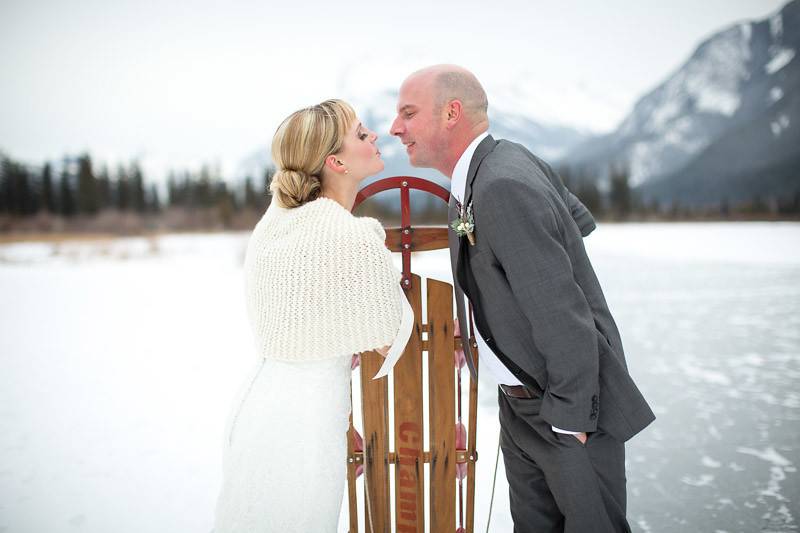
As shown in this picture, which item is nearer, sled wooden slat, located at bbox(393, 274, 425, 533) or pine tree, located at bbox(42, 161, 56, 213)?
sled wooden slat, located at bbox(393, 274, 425, 533)

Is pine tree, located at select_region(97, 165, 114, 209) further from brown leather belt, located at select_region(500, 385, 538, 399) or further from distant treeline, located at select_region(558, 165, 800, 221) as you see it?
brown leather belt, located at select_region(500, 385, 538, 399)

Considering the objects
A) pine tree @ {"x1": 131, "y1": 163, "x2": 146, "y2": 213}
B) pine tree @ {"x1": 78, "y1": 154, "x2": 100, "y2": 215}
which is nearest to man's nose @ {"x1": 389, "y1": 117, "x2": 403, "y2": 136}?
pine tree @ {"x1": 78, "y1": 154, "x2": 100, "y2": 215}

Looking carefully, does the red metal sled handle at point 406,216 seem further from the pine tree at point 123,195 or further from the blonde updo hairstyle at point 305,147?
the pine tree at point 123,195

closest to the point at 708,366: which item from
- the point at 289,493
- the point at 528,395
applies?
the point at 528,395

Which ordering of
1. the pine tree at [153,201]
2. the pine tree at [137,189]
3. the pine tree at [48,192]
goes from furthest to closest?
the pine tree at [153,201], the pine tree at [137,189], the pine tree at [48,192]

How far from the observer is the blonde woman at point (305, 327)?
5.11ft

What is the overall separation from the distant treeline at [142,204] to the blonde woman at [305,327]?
3843cm

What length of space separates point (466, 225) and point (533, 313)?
1.28 ft

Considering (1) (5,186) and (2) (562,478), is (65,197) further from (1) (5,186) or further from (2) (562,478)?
(2) (562,478)

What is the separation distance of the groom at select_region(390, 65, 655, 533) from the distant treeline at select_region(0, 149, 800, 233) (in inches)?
1505

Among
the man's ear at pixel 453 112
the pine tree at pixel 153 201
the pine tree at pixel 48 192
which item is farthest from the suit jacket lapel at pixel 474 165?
the pine tree at pixel 48 192

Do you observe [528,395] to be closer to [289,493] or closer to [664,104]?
[289,493]

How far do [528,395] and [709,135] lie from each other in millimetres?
146618

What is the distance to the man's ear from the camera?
1.90 metres
